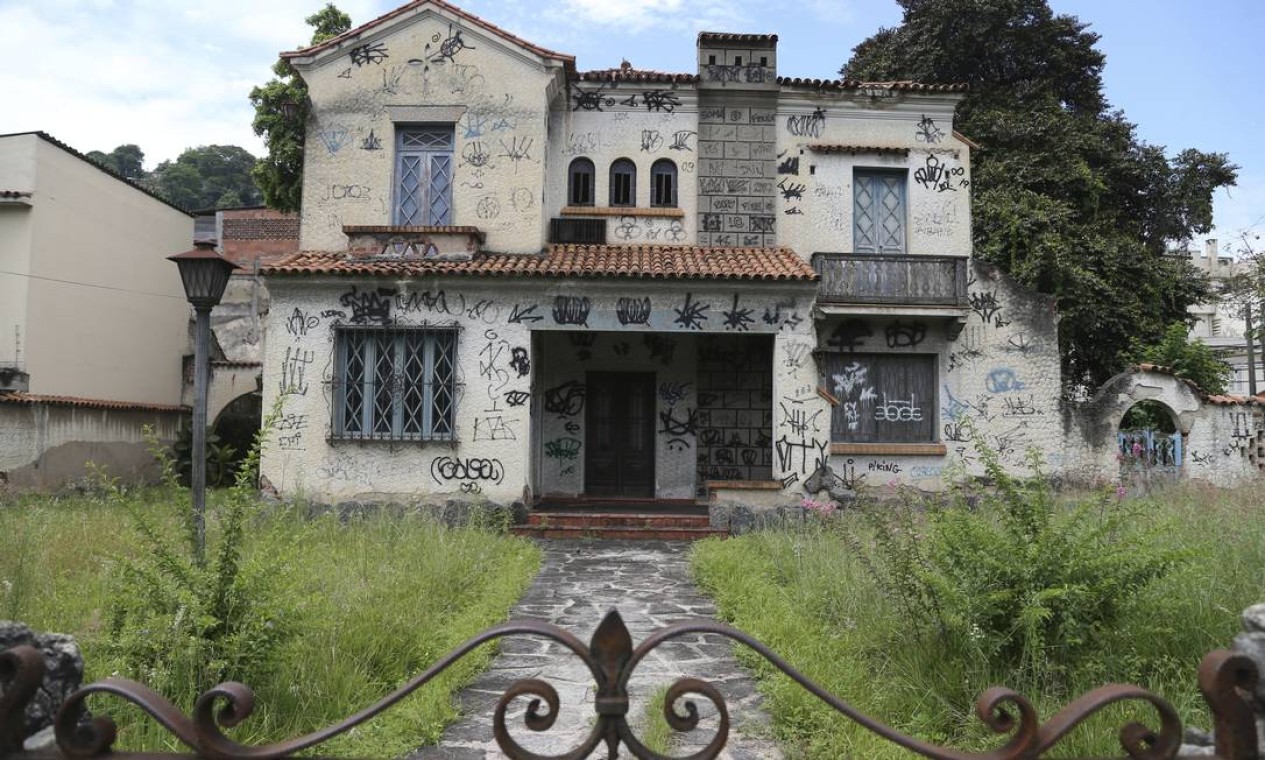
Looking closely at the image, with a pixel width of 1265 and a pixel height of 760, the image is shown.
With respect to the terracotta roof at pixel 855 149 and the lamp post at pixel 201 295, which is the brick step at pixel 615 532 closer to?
the lamp post at pixel 201 295

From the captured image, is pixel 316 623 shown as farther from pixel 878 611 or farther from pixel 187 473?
pixel 187 473

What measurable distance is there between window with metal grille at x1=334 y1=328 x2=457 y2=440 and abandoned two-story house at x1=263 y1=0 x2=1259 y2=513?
4 cm

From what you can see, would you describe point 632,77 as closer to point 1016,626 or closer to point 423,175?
point 423,175

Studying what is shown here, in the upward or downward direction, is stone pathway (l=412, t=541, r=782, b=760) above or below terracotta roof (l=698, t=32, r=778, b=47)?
below

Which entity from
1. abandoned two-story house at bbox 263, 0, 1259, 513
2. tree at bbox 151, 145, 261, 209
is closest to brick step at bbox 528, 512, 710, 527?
abandoned two-story house at bbox 263, 0, 1259, 513

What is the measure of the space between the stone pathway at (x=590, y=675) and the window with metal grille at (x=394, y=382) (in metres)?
3.65

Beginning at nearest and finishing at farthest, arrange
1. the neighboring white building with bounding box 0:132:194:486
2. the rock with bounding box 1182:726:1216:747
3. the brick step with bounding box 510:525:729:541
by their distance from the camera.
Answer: the rock with bounding box 1182:726:1216:747 < the brick step with bounding box 510:525:729:541 < the neighboring white building with bounding box 0:132:194:486

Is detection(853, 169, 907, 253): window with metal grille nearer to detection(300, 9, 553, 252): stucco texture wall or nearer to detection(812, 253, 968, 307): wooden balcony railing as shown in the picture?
detection(812, 253, 968, 307): wooden balcony railing


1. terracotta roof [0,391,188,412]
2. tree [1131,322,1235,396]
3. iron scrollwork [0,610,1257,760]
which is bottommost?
iron scrollwork [0,610,1257,760]

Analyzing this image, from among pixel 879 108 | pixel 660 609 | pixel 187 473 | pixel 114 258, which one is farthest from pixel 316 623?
pixel 114 258

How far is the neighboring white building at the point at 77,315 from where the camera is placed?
1438cm

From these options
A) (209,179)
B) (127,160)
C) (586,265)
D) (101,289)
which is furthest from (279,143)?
(127,160)

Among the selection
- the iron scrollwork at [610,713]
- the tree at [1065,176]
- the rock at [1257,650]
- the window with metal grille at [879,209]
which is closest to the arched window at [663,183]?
the window with metal grille at [879,209]

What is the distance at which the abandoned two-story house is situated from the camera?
12.1m
